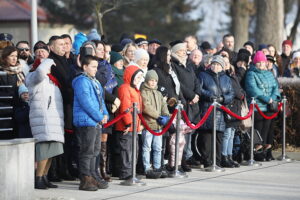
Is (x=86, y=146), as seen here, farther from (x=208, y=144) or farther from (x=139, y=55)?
(x=208, y=144)

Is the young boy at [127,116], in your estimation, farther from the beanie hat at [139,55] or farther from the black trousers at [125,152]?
the beanie hat at [139,55]

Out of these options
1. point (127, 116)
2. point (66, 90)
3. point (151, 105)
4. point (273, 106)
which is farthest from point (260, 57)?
point (66, 90)

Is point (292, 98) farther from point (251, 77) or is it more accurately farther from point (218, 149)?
point (218, 149)

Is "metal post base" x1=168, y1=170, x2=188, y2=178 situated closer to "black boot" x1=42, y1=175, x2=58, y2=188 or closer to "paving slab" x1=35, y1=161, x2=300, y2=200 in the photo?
"paving slab" x1=35, y1=161, x2=300, y2=200

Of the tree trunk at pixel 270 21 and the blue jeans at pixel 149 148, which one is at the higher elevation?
the tree trunk at pixel 270 21

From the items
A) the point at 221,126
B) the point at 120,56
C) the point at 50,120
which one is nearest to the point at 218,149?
the point at 221,126

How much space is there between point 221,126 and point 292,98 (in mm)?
3287

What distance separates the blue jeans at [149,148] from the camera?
1399 centimetres

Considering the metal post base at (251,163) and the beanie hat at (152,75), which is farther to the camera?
the metal post base at (251,163)

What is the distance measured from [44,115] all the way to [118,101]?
135 cm

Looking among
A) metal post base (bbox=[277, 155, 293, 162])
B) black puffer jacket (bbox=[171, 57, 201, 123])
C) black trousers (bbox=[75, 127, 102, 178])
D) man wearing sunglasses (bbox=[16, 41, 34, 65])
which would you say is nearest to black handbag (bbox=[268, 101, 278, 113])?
metal post base (bbox=[277, 155, 293, 162])

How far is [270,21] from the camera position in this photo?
27.5 meters

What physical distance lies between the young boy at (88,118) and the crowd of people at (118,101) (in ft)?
0.05

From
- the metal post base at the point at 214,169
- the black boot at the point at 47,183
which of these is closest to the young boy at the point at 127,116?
the black boot at the point at 47,183
